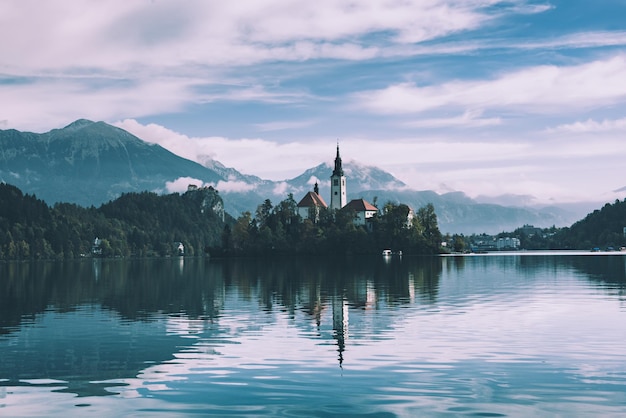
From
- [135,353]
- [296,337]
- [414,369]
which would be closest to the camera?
[414,369]

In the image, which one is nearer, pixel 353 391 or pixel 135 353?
pixel 353 391

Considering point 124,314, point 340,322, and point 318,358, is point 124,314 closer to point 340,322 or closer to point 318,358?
point 340,322

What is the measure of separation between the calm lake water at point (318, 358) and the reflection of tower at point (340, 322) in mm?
102

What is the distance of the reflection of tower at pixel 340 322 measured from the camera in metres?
35.5

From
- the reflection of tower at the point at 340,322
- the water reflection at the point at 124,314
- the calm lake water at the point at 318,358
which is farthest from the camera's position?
the reflection of tower at the point at 340,322

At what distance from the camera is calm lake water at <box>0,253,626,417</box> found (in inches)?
937

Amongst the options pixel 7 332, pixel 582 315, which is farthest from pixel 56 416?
pixel 582 315

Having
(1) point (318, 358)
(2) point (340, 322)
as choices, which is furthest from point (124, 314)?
(1) point (318, 358)

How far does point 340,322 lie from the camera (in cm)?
4597

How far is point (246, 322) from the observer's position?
46969 mm

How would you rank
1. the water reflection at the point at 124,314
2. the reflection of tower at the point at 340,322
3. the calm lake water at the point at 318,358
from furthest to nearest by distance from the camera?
the reflection of tower at the point at 340,322
the water reflection at the point at 124,314
the calm lake water at the point at 318,358

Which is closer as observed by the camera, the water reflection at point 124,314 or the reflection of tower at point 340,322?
the water reflection at point 124,314

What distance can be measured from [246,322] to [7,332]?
13865 mm

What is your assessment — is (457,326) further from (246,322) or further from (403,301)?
(403,301)
